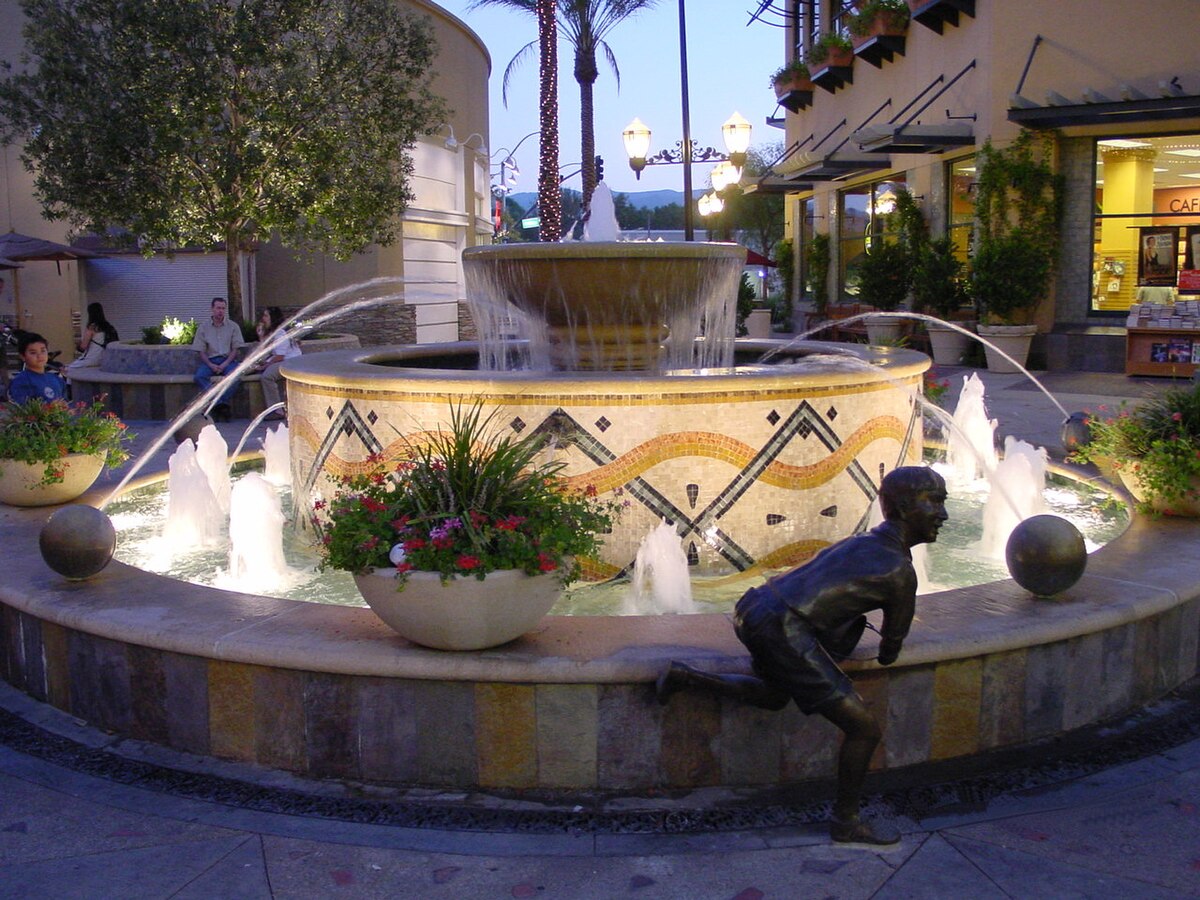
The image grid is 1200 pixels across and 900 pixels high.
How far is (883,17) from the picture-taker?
22.6 metres

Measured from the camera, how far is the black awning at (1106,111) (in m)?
16.5

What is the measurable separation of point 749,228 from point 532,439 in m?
53.6

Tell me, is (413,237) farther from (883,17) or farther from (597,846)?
(597,846)

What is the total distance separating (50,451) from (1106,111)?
49.9 feet

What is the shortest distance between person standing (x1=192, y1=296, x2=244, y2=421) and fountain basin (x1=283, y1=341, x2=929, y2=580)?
760 cm

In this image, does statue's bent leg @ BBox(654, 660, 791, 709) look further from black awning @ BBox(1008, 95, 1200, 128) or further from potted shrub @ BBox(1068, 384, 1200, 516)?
black awning @ BBox(1008, 95, 1200, 128)

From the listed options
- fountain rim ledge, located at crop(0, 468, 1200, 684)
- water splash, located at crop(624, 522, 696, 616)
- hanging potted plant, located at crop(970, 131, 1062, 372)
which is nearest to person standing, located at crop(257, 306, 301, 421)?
water splash, located at crop(624, 522, 696, 616)

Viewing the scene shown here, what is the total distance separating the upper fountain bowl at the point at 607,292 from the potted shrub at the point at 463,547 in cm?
256

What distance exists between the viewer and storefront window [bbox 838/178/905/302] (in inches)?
963

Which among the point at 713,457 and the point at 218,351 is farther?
the point at 218,351

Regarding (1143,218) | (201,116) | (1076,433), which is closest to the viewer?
(1076,433)

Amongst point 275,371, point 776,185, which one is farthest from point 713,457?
point 776,185

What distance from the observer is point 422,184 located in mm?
27312

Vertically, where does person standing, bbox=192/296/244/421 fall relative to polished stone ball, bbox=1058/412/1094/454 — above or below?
above
